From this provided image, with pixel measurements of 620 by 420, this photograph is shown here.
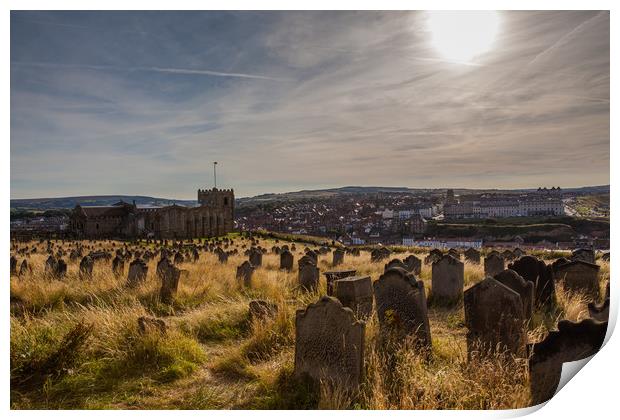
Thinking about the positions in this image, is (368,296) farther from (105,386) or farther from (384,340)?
(105,386)

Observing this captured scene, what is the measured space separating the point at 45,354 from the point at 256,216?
111ft

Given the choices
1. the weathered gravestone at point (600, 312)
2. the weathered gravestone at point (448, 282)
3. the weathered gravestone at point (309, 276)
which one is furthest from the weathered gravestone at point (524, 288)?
the weathered gravestone at point (309, 276)

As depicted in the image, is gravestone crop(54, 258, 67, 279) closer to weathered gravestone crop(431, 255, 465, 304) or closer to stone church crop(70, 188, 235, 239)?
weathered gravestone crop(431, 255, 465, 304)

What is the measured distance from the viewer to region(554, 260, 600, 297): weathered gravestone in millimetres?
7559

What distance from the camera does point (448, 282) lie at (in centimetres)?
772

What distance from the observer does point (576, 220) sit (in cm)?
1070

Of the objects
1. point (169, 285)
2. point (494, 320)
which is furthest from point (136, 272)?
point (494, 320)

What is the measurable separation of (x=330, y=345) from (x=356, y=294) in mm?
1680

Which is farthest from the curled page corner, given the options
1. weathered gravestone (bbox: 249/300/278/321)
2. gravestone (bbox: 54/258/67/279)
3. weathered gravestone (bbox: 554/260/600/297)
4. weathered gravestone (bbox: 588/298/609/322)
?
gravestone (bbox: 54/258/67/279)

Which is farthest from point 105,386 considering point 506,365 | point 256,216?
point 256,216

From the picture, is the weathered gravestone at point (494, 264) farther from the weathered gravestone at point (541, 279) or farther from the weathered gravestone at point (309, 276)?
the weathered gravestone at point (309, 276)

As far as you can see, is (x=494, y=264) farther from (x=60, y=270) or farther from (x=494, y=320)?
(x=60, y=270)

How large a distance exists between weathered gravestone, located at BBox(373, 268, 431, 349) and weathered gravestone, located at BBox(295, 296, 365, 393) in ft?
2.62
